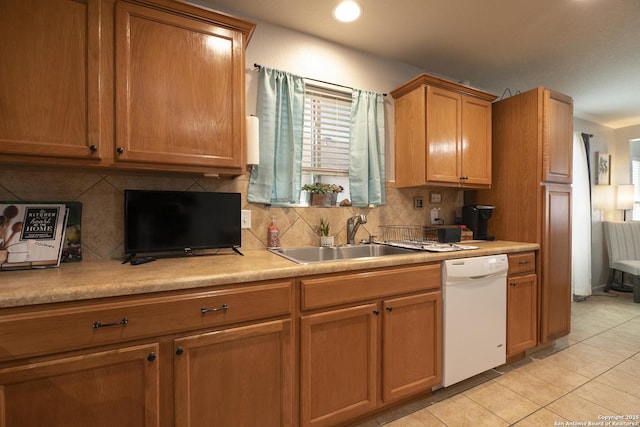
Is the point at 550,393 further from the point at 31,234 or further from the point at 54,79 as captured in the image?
the point at 54,79

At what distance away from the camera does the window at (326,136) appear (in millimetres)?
2252

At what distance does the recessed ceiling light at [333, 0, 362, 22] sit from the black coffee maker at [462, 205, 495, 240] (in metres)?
1.86

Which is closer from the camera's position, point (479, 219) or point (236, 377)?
point (236, 377)

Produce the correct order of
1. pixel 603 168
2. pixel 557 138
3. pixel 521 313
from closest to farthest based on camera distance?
pixel 521 313 → pixel 557 138 → pixel 603 168

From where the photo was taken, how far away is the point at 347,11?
76.5 inches

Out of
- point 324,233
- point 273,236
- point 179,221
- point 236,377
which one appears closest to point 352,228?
point 324,233

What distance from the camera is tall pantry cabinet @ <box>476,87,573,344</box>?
237 cm

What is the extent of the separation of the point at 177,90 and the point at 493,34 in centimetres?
229

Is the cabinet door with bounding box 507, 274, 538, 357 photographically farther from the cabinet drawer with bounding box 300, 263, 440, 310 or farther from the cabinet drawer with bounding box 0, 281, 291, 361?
the cabinet drawer with bounding box 0, 281, 291, 361

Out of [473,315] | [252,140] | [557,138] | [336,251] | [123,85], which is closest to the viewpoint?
[123,85]

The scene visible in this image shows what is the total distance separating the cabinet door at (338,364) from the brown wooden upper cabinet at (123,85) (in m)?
0.97

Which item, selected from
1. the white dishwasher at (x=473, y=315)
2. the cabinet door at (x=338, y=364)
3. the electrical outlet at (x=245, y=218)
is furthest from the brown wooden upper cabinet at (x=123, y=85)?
the white dishwasher at (x=473, y=315)

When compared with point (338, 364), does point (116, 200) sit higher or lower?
higher

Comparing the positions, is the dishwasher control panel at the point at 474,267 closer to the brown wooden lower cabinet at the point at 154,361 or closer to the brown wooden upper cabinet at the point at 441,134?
the brown wooden upper cabinet at the point at 441,134
